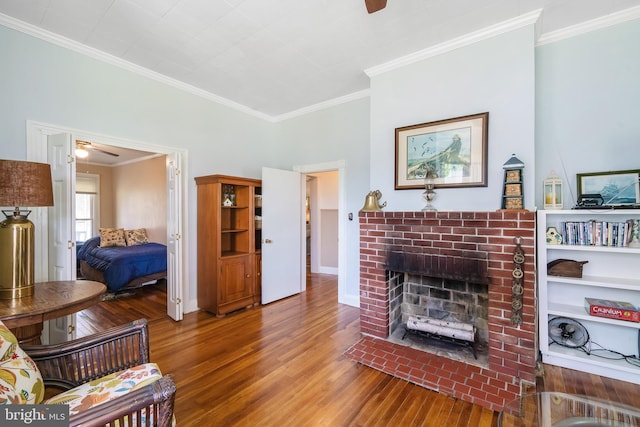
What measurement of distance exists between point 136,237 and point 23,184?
443 centimetres

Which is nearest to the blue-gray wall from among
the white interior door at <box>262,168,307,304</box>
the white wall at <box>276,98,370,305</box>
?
the white wall at <box>276,98,370,305</box>

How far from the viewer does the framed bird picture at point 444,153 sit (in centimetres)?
245

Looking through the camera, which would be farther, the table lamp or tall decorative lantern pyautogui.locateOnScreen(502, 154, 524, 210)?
tall decorative lantern pyautogui.locateOnScreen(502, 154, 524, 210)

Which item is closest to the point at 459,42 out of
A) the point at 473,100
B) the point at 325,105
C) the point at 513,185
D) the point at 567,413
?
the point at 473,100

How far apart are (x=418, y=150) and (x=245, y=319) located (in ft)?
9.16

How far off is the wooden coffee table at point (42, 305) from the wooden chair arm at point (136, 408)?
1.08 meters

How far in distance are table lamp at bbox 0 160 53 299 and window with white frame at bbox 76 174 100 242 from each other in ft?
20.6

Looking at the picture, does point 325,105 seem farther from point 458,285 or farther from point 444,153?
point 458,285

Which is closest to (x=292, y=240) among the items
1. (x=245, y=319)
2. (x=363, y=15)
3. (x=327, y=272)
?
(x=245, y=319)

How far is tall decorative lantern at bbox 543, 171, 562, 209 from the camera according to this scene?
229 cm

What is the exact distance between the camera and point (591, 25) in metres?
2.29

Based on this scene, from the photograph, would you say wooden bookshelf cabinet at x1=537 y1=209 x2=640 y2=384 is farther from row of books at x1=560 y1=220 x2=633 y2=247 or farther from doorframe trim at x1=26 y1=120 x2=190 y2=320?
doorframe trim at x1=26 y1=120 x2=190 y2=320

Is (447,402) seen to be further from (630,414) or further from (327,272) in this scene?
(327,272)

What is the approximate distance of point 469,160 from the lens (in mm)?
2500
